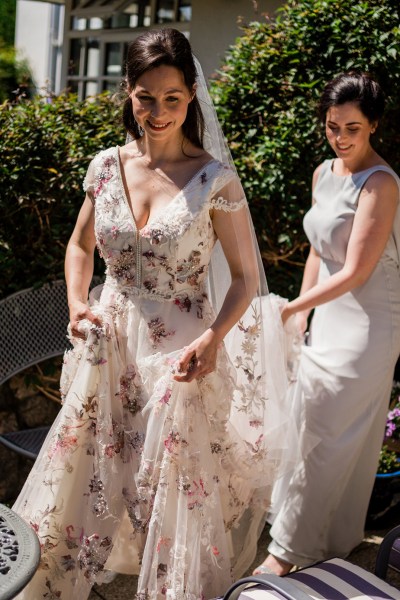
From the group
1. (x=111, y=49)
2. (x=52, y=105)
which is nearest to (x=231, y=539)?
(x=52, y=105)

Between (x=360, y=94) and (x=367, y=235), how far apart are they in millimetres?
558

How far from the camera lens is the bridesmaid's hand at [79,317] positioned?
9.66 feet

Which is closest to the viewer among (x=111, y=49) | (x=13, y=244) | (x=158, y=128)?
(x=158, y=128)

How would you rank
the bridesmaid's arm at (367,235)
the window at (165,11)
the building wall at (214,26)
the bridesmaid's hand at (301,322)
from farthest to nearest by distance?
1. the window at (165,11)
2. the building wall at (214,26)
3. the bridesmaid's hand at (301,322)
4. the bridesmaid's arm at (367,235)

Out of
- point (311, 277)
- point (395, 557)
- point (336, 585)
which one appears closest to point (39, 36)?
point (311, 277)

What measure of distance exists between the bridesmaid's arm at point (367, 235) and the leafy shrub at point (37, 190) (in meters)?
1.41

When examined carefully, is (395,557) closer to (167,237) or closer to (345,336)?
(345,336)

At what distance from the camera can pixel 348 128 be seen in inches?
135

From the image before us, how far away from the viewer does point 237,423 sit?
3.17 m

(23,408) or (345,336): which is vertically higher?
(345,336)

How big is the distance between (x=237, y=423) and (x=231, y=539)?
0.43 m

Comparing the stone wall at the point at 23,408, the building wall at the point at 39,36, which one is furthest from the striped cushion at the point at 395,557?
the building wall at the point at 39,36

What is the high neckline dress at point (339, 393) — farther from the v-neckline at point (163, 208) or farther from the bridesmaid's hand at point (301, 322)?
the v-neckline at point (163, 208)

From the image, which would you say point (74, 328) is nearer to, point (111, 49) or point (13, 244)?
point (13, 244)
